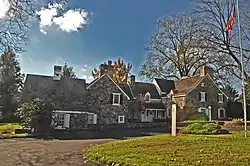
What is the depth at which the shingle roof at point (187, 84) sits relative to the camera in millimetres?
46894

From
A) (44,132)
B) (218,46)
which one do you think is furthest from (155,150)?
(218,46)

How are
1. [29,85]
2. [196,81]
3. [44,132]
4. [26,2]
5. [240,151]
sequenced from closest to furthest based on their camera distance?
[26,2] < [240,151] < [44,132] < [29,85] < [196,81]

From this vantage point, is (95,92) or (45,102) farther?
(95,92)

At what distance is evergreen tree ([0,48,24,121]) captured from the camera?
45719mm

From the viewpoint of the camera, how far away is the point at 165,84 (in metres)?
53.4

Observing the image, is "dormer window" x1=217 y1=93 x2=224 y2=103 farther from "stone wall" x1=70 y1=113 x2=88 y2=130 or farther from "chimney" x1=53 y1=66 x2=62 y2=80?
"chimney" x1=53 y1=66 x2=62 y2=80

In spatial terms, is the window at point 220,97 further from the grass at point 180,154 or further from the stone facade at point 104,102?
the grass at point 180,154

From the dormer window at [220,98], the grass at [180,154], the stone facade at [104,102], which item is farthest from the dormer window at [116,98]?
the grass at [180,154]

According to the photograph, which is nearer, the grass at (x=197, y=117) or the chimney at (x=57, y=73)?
the chimney at (x=57, y=73)

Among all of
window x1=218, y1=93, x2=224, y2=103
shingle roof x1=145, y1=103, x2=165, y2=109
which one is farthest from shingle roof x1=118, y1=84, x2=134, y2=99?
window x1=218, y1=93, x2=224, y2=103

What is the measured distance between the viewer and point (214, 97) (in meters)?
48.6

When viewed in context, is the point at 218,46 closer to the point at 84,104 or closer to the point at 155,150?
the point at 84,104

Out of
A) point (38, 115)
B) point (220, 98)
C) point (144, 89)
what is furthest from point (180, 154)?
point (144, 89)

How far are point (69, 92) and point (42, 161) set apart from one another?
26436mm
